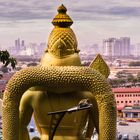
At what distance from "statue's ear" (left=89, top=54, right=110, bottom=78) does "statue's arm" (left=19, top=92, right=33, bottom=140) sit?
671mm

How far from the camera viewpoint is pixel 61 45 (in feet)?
16.0

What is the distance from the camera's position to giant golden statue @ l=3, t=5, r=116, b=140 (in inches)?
186

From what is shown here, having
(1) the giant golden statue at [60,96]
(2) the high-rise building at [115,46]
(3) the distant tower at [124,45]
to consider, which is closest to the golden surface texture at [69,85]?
(1) the giant golden statue at [60,96]

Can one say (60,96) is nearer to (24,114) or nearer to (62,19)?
(24,114)

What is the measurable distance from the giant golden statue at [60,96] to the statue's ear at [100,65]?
0.35m

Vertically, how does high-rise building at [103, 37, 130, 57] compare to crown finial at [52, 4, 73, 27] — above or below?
below

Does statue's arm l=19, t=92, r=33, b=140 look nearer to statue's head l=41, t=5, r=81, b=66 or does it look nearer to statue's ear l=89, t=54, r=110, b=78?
statue's head l=41, t=5, r=81, b=66

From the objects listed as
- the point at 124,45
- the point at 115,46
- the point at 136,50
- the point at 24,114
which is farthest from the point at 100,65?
the point at 136,50

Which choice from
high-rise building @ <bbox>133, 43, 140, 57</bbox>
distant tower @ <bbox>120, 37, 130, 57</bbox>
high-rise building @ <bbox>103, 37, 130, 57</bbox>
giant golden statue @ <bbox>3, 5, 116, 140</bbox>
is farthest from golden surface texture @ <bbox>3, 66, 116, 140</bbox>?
high-rise building @ <bbox>133, 43, 140, 57</bbox>

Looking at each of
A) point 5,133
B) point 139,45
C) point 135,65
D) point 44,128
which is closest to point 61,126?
point 44,128

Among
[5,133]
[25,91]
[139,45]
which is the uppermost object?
[25,91]

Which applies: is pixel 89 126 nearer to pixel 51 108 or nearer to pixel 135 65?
pixel 51 108

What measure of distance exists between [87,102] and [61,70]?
0.37 metres

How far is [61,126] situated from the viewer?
490 cm
